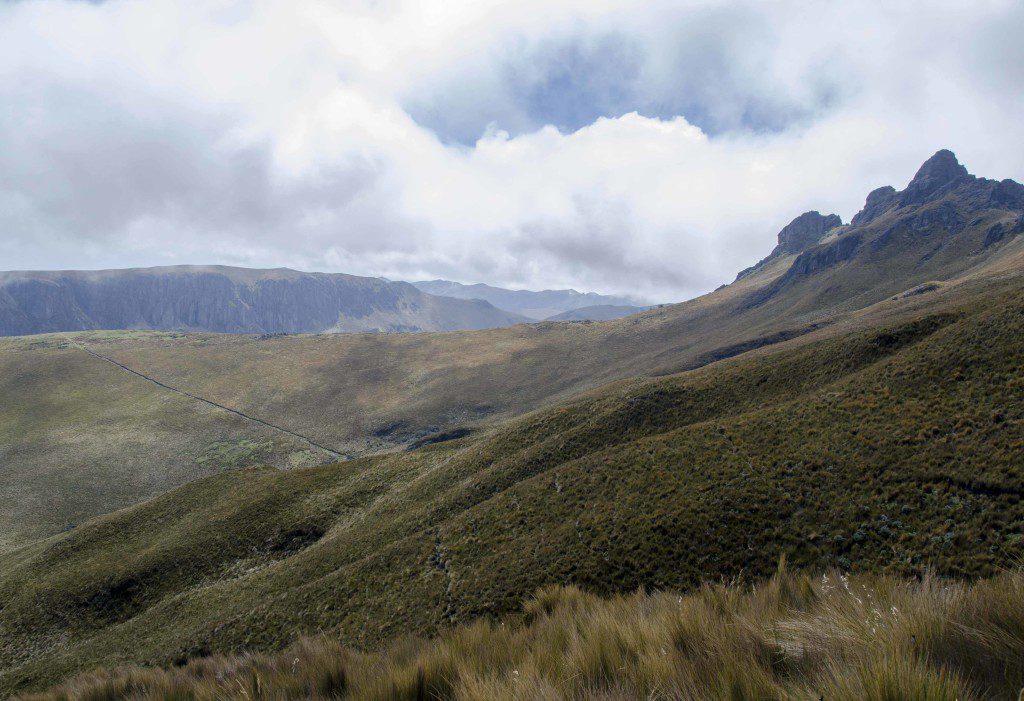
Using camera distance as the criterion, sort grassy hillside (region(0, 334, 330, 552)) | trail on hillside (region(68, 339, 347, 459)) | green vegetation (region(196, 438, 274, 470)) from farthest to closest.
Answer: trail on hillside (region(68, 339, 347, 459)) < green vegetation (region(196, 438, 274, 470)) < grassy hillside (region(0, 334, 330, 552))

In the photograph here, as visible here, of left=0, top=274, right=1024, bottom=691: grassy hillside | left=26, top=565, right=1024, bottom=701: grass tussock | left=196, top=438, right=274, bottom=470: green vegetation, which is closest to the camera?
left=26, top=565, right=1024, bottom=701: grass tussock

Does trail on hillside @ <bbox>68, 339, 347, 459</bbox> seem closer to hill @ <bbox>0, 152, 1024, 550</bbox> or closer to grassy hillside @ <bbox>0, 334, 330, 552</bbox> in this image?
hill @ <bbox>0, 152, 1024, 550</bbox>

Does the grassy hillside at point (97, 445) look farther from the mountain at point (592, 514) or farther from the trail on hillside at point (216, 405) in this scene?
the mountain at point (592, 514)

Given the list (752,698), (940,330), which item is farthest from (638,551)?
(940,330)

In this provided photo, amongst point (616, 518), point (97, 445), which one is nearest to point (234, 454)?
point (97, 445)

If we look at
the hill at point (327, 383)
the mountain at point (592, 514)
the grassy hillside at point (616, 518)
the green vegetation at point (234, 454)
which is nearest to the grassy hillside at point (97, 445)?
the green vegetation at point (234, 454)

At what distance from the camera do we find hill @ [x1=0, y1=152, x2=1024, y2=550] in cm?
9662

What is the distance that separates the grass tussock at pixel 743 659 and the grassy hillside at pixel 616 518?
32.0ft

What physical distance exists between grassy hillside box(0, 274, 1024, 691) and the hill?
55.9m

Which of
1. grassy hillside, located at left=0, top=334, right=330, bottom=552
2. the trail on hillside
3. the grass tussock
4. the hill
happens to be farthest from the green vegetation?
the grass tussock

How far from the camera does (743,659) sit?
12.8 ft

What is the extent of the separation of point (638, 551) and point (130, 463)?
11998 centimetres

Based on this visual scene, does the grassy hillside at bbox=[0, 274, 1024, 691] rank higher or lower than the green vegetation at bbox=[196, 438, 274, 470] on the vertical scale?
higher

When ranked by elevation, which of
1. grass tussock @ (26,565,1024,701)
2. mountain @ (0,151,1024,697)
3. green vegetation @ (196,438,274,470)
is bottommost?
green vegetation @ (196,438,274,470)
